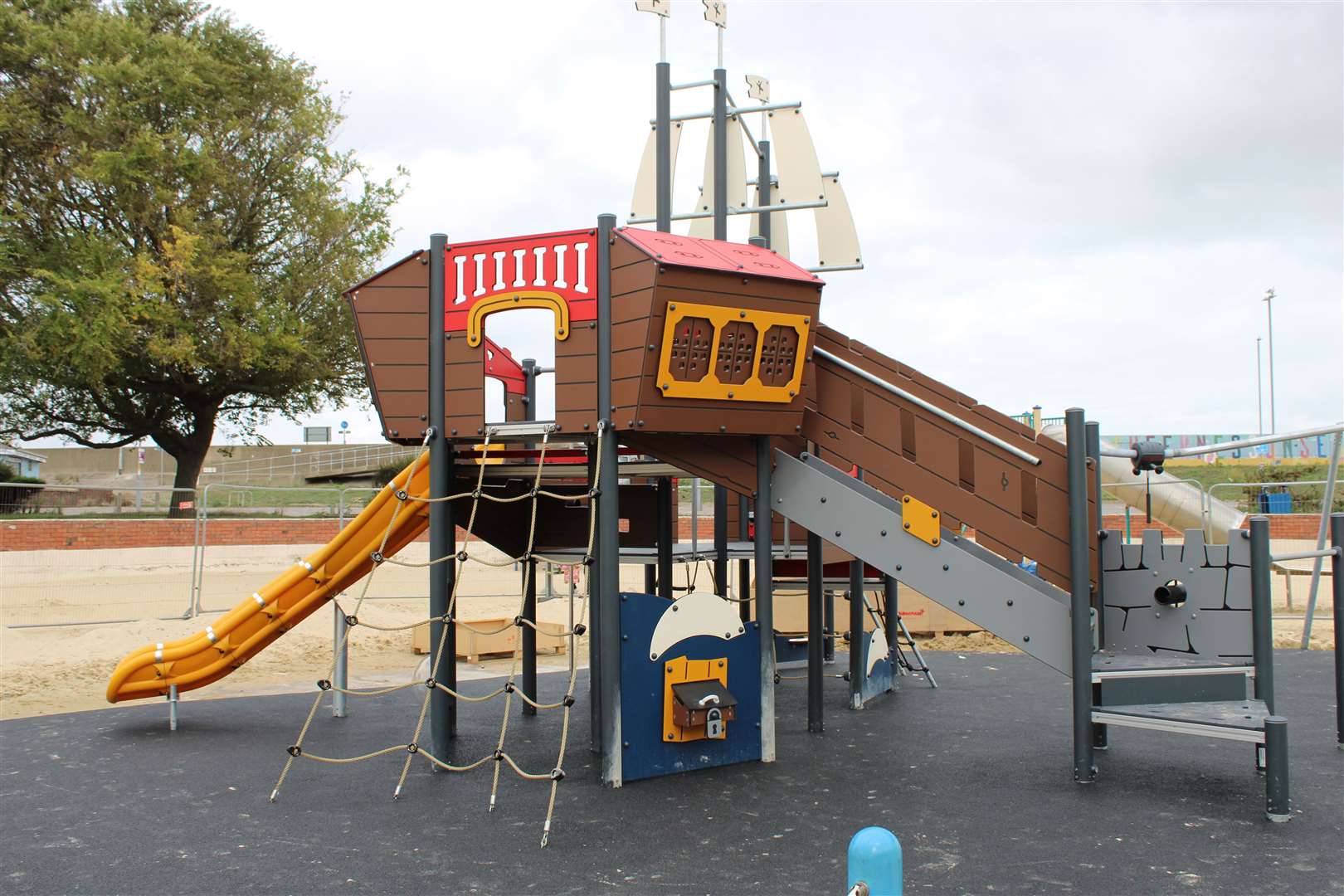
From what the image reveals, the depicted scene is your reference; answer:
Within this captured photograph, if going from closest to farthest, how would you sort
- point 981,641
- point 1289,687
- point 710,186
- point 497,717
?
point 497,717 < point 1289,687 < point 710,186 < point 981,641

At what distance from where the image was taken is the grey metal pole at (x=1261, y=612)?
248 inches

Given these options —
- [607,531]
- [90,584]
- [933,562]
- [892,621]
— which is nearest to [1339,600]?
[933,562]

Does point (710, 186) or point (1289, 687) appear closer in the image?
point (1289, 687)

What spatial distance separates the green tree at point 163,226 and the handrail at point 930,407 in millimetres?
20870

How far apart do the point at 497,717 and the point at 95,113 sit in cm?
2308

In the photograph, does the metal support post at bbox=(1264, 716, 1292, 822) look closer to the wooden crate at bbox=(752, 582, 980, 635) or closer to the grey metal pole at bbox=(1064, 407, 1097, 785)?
the grey metal pole at bbox=(1064, 407, 1097, 785)

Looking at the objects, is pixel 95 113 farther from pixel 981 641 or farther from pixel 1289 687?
pixel 1289 687

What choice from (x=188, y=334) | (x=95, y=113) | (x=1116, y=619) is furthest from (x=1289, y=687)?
(x=95, y=113)

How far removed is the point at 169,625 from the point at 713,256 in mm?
10194

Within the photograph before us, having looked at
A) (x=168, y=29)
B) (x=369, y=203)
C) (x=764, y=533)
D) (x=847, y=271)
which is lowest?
(x=764, y=533)

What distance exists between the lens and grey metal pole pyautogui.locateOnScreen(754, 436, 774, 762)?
23.3 feet

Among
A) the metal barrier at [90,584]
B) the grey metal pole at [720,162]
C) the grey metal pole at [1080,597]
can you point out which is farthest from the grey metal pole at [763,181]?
the metal barrier at [90,584]

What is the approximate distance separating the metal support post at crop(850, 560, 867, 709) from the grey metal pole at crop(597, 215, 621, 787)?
296 cm

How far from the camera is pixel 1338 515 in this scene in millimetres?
7121
